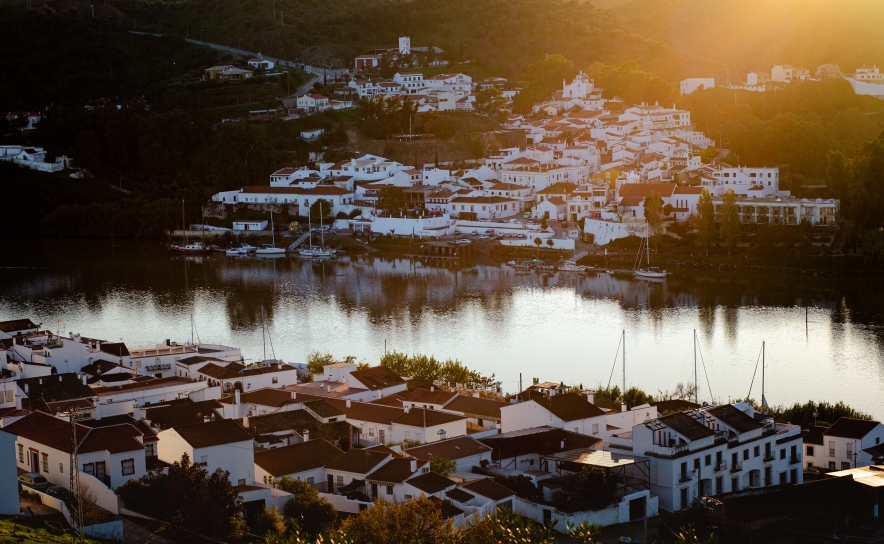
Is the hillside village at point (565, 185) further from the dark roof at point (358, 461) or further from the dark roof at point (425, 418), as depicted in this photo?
the dark roof at point (358, 461)

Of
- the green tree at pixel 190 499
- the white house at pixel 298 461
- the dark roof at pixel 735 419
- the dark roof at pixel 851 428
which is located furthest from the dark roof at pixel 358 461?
the dark roof at pixel 851 428

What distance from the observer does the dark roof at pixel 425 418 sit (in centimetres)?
1119

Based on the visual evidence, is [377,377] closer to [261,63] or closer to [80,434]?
[80,434]

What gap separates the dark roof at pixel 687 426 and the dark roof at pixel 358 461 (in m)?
2.33

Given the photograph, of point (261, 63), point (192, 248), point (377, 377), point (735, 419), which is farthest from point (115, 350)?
point (261, 63)

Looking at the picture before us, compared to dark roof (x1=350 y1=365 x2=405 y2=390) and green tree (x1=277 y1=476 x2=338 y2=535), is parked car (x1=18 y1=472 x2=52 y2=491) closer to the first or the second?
green tree (x1=277 y1=476 x2=338 y2=535)

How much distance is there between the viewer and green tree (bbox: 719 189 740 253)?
23.7m

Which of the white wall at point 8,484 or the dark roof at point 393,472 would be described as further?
the dark roof at point 393,472

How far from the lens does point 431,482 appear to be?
9312 mm

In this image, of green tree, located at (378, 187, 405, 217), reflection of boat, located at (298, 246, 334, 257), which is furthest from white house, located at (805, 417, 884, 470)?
green tree, located at (378, 187, 405, 217)

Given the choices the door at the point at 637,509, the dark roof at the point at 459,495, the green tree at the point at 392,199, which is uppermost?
the green tree at the point at 392,199

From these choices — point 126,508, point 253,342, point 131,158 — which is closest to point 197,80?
point 131,158

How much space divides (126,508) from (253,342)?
877cm

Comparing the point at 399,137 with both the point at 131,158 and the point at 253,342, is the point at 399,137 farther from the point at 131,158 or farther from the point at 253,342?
the point at 253,342
